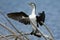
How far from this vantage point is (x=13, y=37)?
194 centimetres

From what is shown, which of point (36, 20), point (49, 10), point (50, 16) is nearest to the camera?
point (36, 20)

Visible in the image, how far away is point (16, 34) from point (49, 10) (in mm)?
3455

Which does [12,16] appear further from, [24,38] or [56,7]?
[56,7]

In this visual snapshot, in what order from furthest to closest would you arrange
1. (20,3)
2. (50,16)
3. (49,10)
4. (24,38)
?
(20,3), (49,10), (50,16), (24,38)

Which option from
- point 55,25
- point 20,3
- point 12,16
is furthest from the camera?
point 20,3

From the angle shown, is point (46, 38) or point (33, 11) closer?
point (46, 38)

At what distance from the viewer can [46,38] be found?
1.88m

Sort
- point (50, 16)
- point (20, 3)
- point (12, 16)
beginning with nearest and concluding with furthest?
1. point (12, 16)
2. point (50, 16)
3. point (20, 3)

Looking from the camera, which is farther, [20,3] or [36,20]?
[20,3]

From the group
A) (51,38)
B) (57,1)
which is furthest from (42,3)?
(51,38)

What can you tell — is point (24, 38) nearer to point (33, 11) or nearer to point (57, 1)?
point (33, 11)

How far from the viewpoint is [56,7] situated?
5.27 m

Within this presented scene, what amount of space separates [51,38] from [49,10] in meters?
3.44

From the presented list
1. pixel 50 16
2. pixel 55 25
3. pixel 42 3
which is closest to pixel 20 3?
pixel 42 3
